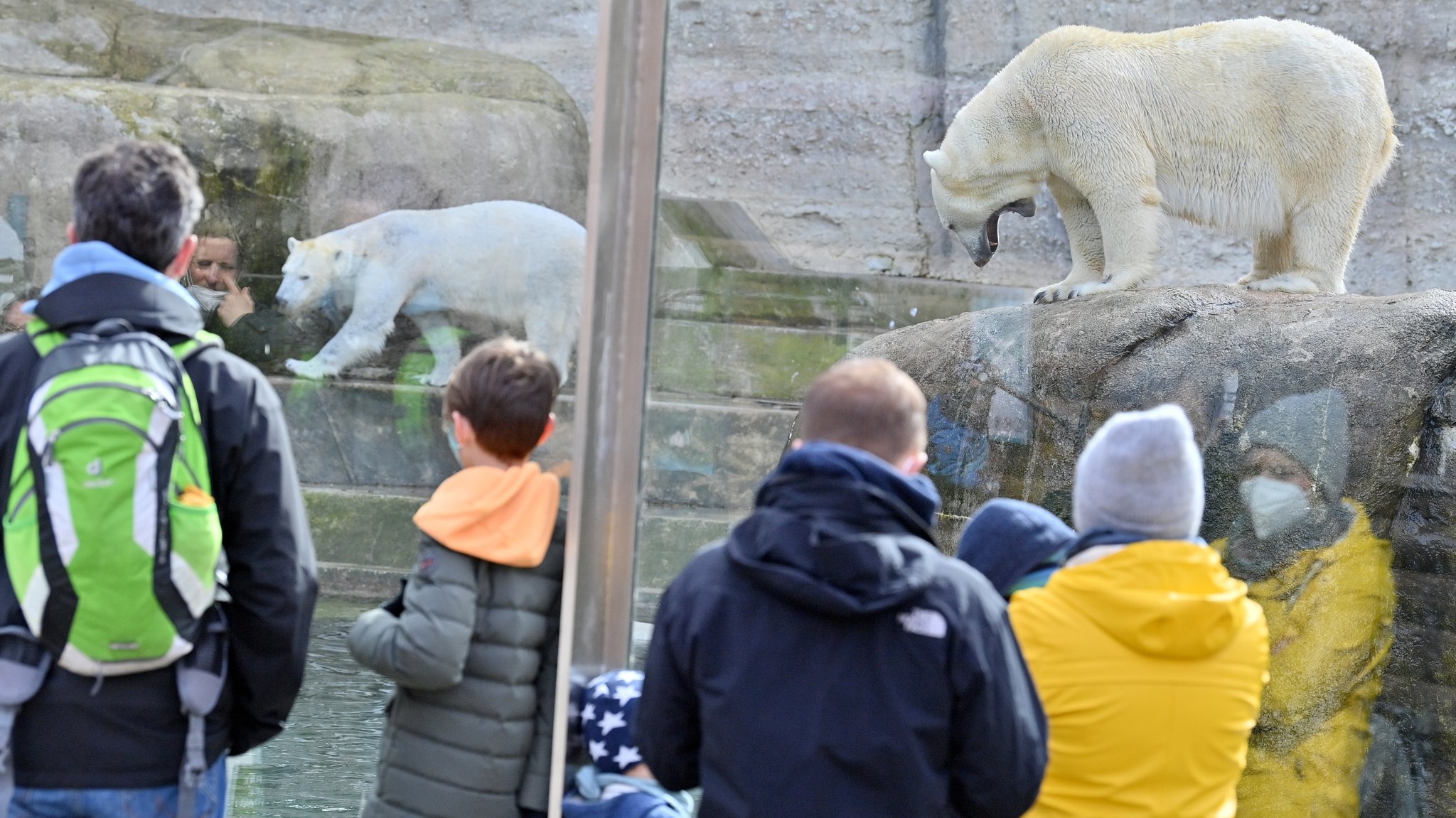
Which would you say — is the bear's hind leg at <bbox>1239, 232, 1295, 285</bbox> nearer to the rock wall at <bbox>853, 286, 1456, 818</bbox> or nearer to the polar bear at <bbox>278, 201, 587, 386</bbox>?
the rock wall at <bbox>853, 286, 1456, 818</bbox>

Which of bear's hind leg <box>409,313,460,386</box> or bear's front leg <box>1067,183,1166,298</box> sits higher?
bear's front leg <box>1067,183,1166,298</box>

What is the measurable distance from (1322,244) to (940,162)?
1085 millimetres

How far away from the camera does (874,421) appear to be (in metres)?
1.31

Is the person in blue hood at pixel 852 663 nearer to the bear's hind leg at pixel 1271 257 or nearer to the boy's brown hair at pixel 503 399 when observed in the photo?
the boy's brown hair at pixel 503 399

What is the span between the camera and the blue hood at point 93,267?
1431mm

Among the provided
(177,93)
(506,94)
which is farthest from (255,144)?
(506,94)

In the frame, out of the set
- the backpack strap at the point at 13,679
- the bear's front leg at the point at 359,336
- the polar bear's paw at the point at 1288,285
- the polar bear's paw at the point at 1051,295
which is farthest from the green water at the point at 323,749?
the polar bear's paw at the point at 1288,285

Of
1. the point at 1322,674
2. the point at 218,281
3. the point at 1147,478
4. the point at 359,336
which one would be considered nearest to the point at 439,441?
the point at 359,336

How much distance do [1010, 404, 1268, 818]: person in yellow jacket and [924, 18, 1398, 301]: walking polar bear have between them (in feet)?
7.65

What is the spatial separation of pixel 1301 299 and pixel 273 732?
2.69m

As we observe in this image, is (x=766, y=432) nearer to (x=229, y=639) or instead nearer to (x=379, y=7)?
(x=229, y=639)

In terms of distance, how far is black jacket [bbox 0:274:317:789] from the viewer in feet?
4.59

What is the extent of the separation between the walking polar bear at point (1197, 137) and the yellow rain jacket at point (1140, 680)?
238 cm

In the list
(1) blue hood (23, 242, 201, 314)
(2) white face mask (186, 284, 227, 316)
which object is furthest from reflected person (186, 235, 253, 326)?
(1) blue hood (23, 242, 201, 314)
